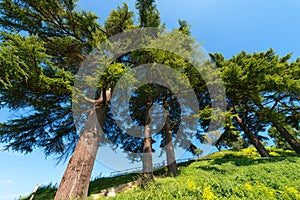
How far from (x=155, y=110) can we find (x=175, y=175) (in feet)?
13.4

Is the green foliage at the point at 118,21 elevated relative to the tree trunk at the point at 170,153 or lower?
elevated

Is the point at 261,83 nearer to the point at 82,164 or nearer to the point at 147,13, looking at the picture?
the point at 147,13

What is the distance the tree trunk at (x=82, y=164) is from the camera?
508 centimetres

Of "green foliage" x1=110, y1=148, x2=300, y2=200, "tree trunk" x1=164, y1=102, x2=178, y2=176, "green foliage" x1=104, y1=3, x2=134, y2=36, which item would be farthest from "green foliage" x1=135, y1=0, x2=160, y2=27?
"green foliage" x1=110, y1=148, x2=300, y2=200

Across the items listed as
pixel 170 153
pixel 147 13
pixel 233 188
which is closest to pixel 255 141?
pixel 170 153

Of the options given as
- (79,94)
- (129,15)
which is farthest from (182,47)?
(79,94)

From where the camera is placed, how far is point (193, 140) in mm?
12359

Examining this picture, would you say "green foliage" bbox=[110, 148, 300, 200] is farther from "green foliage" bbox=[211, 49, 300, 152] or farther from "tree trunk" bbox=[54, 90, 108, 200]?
"green foliage" bbox=[211, 49, 300, 152]

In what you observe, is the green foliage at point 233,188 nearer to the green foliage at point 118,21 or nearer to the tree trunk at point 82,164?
the tree trunk at point 82,164

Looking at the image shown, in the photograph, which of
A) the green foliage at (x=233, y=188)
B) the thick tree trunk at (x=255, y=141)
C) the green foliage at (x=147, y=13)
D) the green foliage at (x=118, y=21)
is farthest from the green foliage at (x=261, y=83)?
the green foliage at (x=118, y=21)

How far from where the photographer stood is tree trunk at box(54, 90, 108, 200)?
16.7 feet

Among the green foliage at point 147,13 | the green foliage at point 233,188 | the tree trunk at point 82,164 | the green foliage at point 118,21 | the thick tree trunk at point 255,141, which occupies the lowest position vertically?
the green foliage at point 233,188

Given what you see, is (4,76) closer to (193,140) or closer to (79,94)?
(79,94)

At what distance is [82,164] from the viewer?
564 cm
